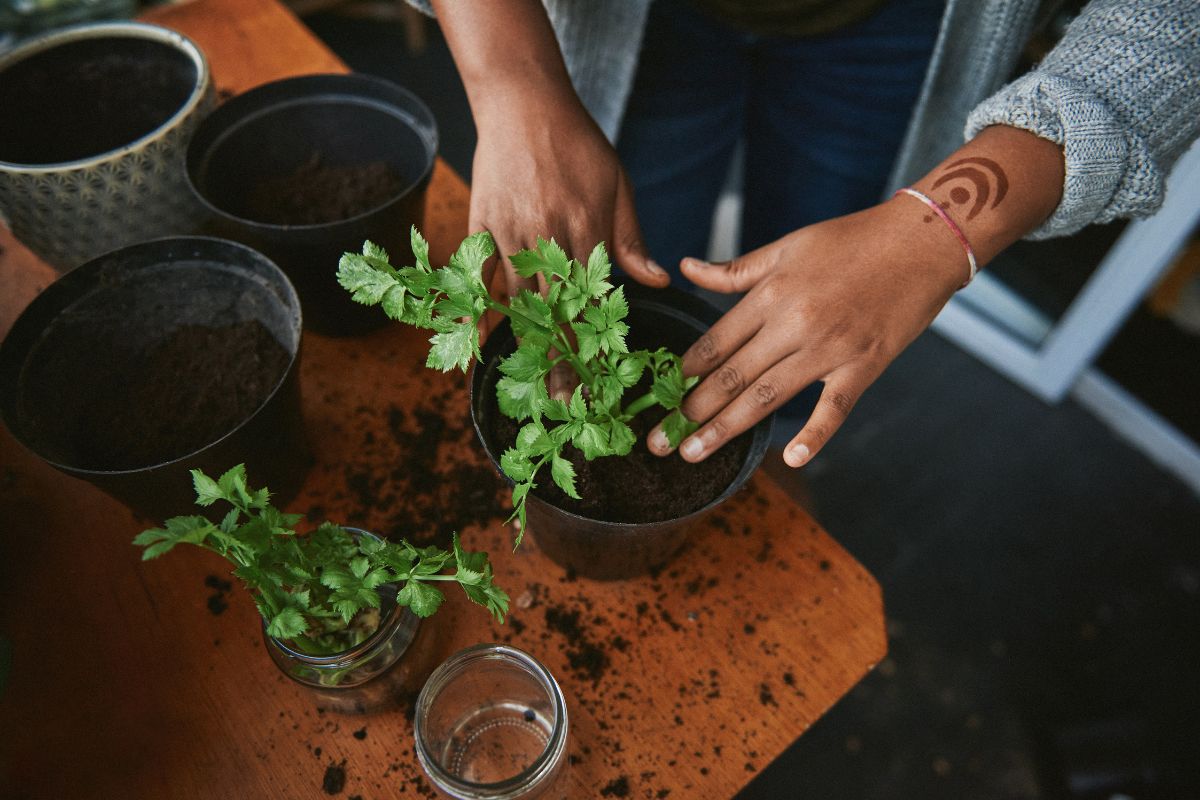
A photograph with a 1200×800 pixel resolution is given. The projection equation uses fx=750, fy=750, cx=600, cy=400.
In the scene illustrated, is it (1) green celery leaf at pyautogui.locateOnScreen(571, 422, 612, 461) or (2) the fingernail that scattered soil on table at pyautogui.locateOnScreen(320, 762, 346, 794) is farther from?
(2) the fingernail

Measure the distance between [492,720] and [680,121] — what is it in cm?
106

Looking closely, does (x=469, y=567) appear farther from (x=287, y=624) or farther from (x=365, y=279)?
(x=365, y=279)

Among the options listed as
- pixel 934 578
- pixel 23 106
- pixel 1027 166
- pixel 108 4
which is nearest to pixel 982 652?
pixel 934 578

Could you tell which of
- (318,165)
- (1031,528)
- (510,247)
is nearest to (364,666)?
(510,247)

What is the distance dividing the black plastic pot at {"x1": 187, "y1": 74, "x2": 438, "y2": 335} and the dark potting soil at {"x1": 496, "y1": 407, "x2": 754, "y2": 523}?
33 centimetres

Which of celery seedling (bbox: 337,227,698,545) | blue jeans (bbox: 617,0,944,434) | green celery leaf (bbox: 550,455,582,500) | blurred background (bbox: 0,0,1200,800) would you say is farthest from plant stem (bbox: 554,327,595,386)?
blurred background (bbox: 0,0,1200,800)

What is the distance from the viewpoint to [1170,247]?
1.87m

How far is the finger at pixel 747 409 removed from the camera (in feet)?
2.77

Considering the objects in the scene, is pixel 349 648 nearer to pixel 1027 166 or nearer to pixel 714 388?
pixel 714 388

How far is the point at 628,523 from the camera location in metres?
0.79

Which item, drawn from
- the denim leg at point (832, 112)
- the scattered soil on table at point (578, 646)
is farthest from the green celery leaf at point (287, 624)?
the denim leg at point (832, 112)

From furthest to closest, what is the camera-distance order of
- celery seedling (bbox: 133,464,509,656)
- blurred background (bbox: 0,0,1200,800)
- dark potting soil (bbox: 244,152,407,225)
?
blurred background (bbox: 0,0,1200,800)
dark potting soil (bbox: 244,152,407,225)
celery seedling (bbox: 133,464,509,656)

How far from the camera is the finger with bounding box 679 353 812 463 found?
844 millimetres

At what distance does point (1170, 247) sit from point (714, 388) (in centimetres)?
168
